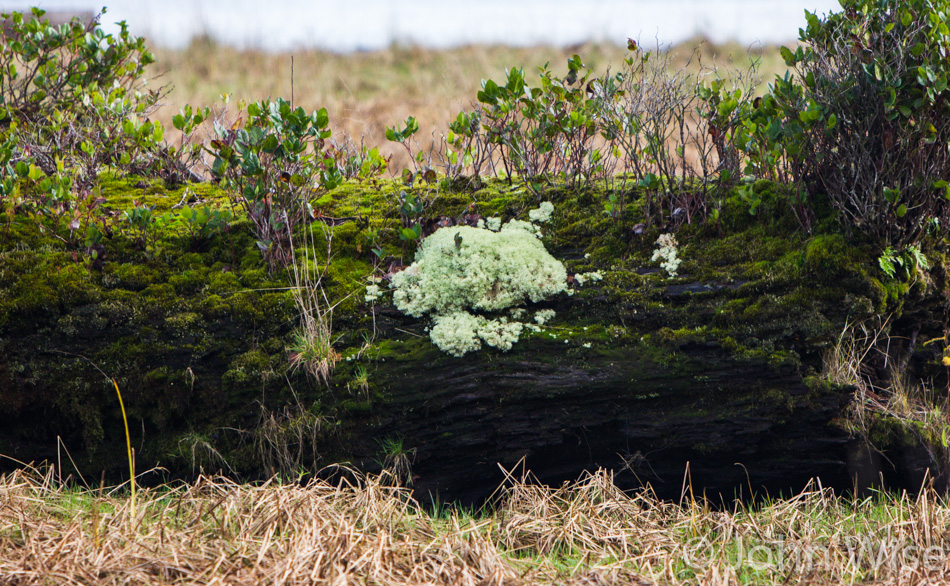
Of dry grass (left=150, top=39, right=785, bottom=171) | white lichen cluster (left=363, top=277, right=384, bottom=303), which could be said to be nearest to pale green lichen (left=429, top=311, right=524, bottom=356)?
white lichen cluster (left=363, top=277, right=384, bottom=303)

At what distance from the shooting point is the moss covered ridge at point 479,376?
13.8ft

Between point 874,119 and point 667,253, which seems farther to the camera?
point 667,253

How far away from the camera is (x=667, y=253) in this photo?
4.83m

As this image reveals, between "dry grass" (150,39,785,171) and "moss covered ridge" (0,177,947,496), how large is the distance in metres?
9.65

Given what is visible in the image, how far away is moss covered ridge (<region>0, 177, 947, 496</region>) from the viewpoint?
4211mm

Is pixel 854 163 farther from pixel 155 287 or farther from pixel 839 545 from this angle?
pixel 155 287

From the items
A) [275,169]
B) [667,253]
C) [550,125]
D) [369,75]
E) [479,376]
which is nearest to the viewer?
[479,376]

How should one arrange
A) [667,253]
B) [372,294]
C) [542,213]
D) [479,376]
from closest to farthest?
[479,376] < [372,294] < [667,253] < [542,213]

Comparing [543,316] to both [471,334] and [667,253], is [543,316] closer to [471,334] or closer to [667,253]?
[471,334]

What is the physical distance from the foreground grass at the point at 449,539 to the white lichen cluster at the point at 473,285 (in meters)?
1.10

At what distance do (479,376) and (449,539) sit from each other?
1.19 meters

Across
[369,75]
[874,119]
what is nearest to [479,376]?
[874,119]

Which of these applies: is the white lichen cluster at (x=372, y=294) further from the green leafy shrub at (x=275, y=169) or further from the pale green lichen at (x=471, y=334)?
the green leafy shrub at (x=275, y=169)

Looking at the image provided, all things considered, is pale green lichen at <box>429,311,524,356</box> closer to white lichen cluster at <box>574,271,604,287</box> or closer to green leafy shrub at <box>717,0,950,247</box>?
white lichen cluster at <box>574,271,604,287</box>
